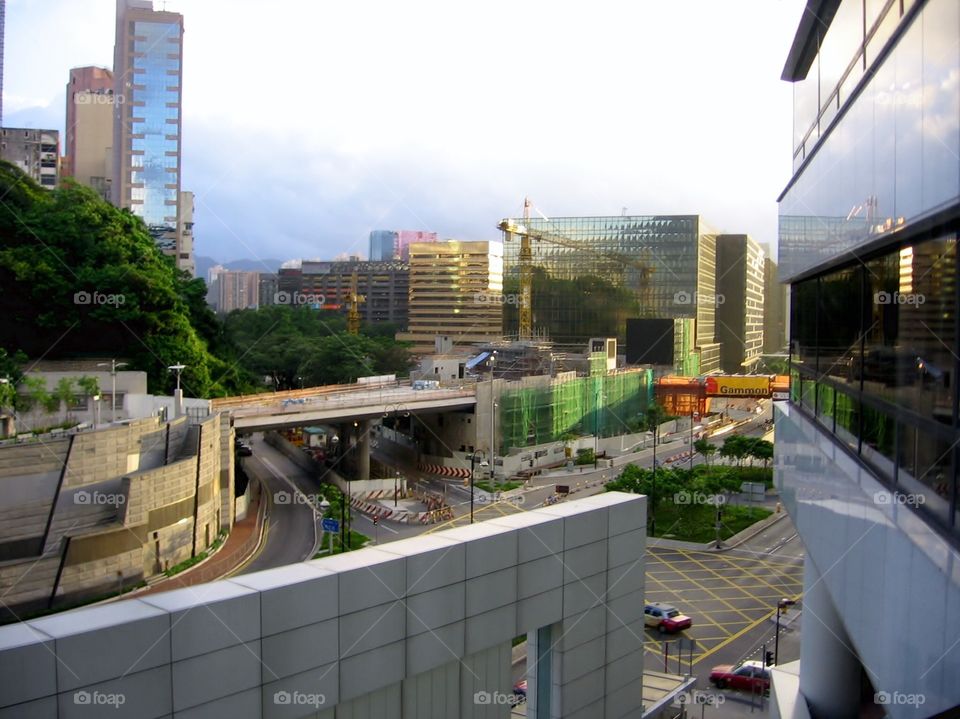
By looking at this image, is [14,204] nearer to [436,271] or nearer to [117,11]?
Result: [117,11]

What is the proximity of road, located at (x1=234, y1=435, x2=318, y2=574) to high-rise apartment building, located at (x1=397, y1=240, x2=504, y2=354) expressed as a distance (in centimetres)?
4271

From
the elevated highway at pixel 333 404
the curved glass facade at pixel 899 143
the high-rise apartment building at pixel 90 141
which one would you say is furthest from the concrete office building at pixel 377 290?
the curved glass facade at pixel 899 143

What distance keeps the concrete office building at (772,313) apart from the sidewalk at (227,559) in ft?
274

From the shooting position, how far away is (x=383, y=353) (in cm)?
5538

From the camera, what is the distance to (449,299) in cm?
8469

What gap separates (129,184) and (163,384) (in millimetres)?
34384

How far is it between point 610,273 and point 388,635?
2462 inches

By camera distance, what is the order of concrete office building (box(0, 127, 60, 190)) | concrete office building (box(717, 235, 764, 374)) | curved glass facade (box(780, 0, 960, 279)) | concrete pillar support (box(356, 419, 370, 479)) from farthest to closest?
1. concrete office building (box(717, 235, 764, 374))
2. concrete office building (box(0, 127, 60, 190))
3. concrete pillar support (box(356, 419, 370, 479))
4. curved glass facade (box(780, 0, 960, 279))


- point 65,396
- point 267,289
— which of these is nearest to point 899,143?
point 65,396

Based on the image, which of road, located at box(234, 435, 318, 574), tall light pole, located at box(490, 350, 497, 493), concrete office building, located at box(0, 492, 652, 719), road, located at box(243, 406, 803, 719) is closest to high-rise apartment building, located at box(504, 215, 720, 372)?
tall light pole, located at box(490, 350, 497, 493)

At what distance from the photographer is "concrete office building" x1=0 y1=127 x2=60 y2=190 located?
55531 millimetres

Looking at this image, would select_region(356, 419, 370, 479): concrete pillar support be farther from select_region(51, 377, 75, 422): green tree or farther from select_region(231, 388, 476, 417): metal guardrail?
select_region(51, 377, 75, 422): green tree

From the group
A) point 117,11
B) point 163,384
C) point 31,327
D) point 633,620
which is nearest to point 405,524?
point 163,384

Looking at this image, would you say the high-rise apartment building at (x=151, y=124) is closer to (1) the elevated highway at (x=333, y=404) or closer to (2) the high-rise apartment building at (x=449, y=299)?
(2) the high-rise apartment building at (x=449, y=299)
